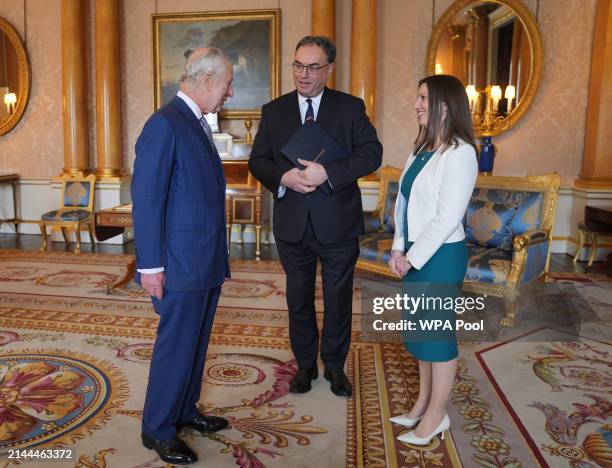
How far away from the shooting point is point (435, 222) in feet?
6.89

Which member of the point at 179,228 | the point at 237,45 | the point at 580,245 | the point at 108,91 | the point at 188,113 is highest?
the point at 237,45

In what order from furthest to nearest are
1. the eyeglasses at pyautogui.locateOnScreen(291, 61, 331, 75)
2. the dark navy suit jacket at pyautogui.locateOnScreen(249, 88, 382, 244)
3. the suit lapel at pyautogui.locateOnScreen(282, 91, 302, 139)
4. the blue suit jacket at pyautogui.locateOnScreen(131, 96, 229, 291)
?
the suit lapel at pyautogui.locateOnScreen(282, 91, 302, 139) → the dark navy suit jacket at pyautogui.locateOnScreen(249, 88, 382, 244) → the eyeglasses at pyautogui.locateOnScreen(291, 61, 331, 75) → the blue suit jacket at pyautogui.locateOnScreen(131, 96, 229, 291)

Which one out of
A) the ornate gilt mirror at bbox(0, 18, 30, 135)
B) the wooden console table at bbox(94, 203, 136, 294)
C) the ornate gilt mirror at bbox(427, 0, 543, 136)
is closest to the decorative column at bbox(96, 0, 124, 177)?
the ornate gilt mirror at bbox(0, 18, 30, 135)

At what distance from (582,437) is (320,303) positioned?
7.69ft

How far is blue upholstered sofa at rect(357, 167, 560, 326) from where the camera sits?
4.06 m

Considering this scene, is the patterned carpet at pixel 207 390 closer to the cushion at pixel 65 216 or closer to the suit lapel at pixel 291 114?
the suit lapel at pixel 291 114

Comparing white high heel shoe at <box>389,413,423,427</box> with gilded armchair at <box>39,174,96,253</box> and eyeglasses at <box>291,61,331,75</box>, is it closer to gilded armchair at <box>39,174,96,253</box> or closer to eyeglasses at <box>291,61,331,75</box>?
eyeglasses at <box>291,61,331,75</box>

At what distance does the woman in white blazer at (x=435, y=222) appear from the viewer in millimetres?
2074

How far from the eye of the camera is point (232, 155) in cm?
721

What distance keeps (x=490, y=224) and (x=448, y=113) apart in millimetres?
2701

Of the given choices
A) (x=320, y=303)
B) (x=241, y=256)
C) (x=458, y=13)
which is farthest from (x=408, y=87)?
(x=320, y=303)

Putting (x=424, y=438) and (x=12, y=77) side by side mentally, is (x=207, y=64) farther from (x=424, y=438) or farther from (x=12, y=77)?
(x=12, y=77)

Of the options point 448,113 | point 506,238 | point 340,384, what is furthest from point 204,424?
point 506,238

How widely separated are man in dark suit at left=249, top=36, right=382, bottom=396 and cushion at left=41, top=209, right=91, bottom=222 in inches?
181
